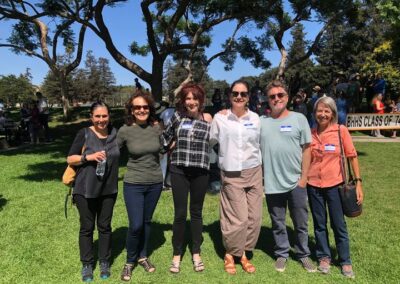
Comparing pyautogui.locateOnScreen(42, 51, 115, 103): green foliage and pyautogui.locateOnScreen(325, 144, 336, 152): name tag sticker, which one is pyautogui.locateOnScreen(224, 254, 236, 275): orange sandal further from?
pyautogui.locateOnScreen(42, 51, 115, 103): green foliage

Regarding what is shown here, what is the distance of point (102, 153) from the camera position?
3646mm

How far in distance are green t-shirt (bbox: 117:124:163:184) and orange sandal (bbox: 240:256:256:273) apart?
1293mm

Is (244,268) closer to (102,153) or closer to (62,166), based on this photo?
(102,153)

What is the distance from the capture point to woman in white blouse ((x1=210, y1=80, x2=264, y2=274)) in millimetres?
3869

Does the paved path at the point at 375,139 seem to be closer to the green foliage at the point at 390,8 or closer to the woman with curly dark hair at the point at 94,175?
the green foliage at the point at 390,8

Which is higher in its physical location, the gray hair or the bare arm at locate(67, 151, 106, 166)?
the gray hair

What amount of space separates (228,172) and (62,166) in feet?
23.1

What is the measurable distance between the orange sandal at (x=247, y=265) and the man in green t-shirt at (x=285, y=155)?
28 cm

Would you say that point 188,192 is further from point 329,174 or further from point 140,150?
point 329,174

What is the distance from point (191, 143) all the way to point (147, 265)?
4.61 ft

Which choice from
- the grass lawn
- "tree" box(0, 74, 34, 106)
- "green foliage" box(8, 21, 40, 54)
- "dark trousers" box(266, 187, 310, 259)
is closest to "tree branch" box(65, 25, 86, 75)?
"green foliage" box(8, 21, 40, 54)

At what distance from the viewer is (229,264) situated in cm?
411

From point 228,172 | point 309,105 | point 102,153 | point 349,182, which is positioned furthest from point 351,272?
point 309,105

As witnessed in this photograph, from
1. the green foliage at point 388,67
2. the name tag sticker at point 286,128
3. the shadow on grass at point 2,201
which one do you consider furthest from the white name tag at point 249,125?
the green foliage at point 388,67
